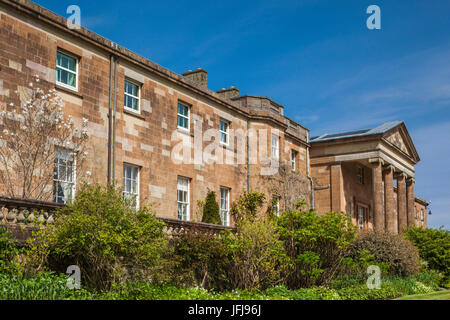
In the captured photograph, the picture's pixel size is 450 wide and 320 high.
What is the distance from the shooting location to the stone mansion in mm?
16750

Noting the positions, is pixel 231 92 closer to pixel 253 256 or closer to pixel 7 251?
pixel 253 256

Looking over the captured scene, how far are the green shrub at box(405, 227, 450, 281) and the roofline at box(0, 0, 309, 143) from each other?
42.5 ft

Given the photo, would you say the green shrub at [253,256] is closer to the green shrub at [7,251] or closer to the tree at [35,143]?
the tree at [35,143]

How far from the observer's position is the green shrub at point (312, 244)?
17.8 meters

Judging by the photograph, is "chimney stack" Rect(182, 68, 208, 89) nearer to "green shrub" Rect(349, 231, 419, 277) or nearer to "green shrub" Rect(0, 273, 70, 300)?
"green shrub" Rect(349, 231, 419, 277)

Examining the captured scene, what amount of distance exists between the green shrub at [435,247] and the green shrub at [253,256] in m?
14.5

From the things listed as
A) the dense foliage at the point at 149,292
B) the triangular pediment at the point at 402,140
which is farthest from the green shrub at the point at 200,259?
the triangular pediment at the point at 402,140

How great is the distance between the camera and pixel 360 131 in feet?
125

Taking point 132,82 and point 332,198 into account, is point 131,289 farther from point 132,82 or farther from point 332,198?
point 332,198

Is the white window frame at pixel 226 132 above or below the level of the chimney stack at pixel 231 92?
below

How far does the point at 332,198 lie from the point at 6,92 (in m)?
24.7

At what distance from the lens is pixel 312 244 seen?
59.7 feet

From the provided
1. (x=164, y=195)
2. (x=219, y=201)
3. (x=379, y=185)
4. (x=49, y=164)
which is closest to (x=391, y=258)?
(x=219, y=201)

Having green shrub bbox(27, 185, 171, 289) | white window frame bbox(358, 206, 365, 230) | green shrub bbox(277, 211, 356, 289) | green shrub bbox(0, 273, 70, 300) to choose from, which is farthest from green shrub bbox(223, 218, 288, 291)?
white window frame bbox(358, 206, 365, 230)
